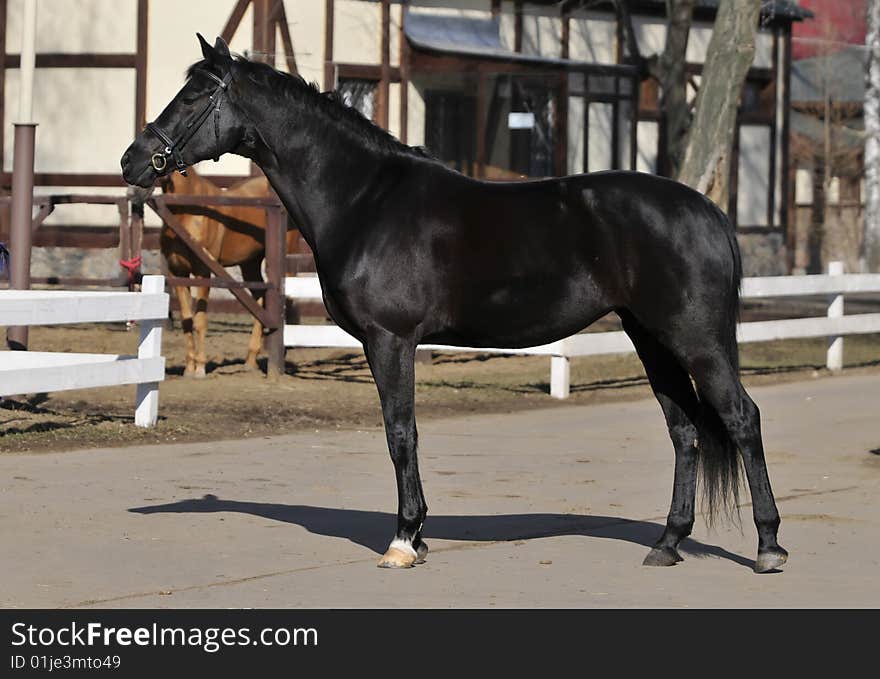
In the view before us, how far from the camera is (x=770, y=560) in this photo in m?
8.00

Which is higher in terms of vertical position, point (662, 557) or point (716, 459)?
point (716, 459)

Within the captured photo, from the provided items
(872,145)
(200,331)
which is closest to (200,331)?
(200,331)

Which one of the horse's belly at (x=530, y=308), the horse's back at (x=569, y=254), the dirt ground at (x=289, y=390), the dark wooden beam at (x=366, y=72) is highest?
the dark wooden beam at (x=366, y=72)

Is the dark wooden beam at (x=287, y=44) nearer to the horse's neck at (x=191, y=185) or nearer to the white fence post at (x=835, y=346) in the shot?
the horse's neck at (x=191, y=185)

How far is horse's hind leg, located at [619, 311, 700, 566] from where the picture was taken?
838cm

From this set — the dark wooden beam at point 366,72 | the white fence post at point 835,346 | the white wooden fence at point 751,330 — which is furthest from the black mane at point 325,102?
the dark wooden beam at point 366,72

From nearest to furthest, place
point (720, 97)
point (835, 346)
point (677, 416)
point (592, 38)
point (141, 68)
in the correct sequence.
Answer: point (677, 416) < point (835, 346) < point (720, 97) < point (141, 68) < point (592, 38)

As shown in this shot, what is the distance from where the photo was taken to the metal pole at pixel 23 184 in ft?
45.0

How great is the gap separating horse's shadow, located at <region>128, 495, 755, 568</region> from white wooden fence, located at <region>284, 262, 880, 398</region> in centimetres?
498

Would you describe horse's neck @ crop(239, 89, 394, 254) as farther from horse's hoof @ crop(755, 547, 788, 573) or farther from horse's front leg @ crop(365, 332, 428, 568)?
horse's hoof @ crop(755, 547, 788, 573)

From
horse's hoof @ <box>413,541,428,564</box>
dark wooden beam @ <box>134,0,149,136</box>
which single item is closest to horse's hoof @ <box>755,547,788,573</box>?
horse's hoof @ <box>413,541,428,564</box>

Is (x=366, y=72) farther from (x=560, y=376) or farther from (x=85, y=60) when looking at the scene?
(x=560, y=376)

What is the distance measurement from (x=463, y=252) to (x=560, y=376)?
776 centimetres

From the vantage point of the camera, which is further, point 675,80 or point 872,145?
point 872,145
